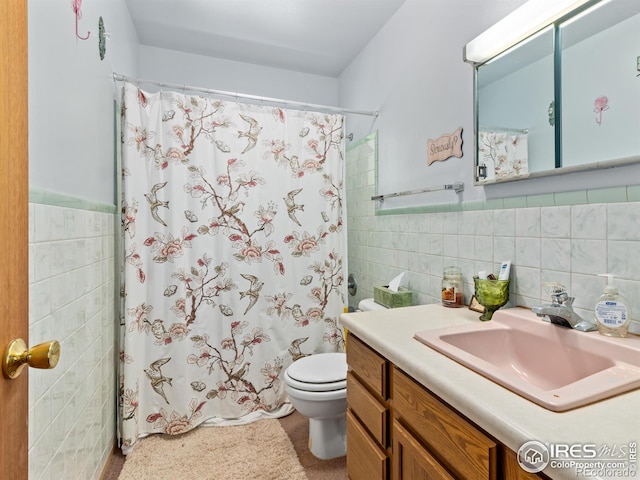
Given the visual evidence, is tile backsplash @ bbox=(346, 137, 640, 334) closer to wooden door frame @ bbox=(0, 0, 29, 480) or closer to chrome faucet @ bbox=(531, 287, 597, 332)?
chrome faucet @ bbox=(531, 287, 597, 332)

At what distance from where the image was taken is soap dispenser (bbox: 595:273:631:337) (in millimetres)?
890

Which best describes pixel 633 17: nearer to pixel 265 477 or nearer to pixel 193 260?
pixel 193 260

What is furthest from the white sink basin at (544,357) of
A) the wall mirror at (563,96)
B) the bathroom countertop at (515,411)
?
the wall mirror at (563,96)

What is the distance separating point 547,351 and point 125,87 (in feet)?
7.11

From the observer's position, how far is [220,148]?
1.92m

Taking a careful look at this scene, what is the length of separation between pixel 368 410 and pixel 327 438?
2.35ft

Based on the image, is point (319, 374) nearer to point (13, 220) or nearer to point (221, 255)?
point (221, 255)

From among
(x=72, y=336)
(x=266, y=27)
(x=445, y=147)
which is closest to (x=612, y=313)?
(x=445, y=147)

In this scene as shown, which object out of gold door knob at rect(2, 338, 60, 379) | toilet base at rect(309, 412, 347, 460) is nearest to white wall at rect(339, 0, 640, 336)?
toilet base at rect(309, 412, 347, 460)

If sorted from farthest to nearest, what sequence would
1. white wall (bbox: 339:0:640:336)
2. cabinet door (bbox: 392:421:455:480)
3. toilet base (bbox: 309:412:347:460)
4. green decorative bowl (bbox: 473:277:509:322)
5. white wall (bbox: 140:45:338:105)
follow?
white wall (bbox: 140:45:338:105) < toilet base (bbox: 309:412:347:460) < green decorative bowl (bbox: 473:277:509:322) < white wall (bbox: 339:0:640:336) < cabinet door (bbox: 392:421:455:480)

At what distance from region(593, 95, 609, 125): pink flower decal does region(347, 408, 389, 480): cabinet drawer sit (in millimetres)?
1197

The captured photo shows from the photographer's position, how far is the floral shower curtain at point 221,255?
69.5 inches

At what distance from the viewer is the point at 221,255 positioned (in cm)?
193

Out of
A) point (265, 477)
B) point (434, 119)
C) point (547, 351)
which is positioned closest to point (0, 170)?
point (547, 351)
